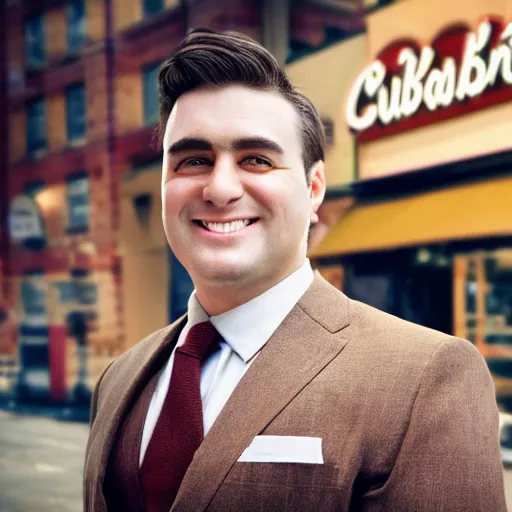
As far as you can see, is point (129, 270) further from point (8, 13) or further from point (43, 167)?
point (8, 13)

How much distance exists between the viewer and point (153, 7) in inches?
203

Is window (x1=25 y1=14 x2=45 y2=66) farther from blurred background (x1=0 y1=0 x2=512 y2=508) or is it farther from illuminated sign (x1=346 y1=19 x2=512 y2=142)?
illuminated sign (x1=346 y1=19 x2=512 y2=142)

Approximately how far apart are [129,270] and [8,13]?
2440 millimetres

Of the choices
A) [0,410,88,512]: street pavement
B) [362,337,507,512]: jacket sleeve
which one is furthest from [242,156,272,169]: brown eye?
[0,410,88,512]: street pavement

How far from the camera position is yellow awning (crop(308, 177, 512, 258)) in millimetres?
3650

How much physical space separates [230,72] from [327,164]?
2.43 m

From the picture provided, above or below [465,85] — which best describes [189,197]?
below

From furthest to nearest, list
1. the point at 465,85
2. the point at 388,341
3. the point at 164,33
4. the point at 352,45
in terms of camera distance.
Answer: the point at 164,33 → the point at 352,45 → the point at 465,85 → the point at 388,341

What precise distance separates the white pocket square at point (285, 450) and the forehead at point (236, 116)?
563 millimetres

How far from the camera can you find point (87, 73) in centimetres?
544

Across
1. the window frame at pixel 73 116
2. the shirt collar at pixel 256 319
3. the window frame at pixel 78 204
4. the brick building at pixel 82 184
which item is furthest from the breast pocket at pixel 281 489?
the window frame at pixel 73 116

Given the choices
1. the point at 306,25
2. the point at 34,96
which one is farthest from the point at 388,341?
the point at 34,96

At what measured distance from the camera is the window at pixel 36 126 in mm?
5723

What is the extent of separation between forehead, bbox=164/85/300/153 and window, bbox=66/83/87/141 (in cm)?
440
